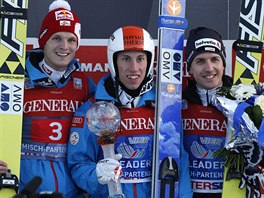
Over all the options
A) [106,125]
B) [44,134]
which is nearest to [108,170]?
[106,125]

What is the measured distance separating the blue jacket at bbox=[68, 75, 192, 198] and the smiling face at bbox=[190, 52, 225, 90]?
15.2 inches

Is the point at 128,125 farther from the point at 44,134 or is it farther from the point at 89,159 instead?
the point at 44,134

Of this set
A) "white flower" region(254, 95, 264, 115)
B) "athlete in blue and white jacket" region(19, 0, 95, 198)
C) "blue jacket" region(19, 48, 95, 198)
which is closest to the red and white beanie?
"athlete in blue and white jacket" region(19, 0, 95, 198)

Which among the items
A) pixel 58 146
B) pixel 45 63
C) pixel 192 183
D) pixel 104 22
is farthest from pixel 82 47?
pixel 192 183

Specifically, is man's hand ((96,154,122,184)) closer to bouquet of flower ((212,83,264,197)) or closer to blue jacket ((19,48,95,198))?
blue jacket ((19,48,95,198))

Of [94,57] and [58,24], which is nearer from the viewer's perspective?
[58,24]

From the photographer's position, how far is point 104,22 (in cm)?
497

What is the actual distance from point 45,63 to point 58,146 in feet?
1.81

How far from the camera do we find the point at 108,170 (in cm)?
360

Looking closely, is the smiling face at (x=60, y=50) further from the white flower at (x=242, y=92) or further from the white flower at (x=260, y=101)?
the white flower at (x=260, y=101)

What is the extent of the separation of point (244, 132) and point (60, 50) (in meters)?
1.29

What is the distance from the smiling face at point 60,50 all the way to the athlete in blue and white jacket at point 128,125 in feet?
0.88

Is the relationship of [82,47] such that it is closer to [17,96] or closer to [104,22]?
[104,22]

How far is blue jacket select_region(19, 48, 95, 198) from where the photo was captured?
3941 millimetres
